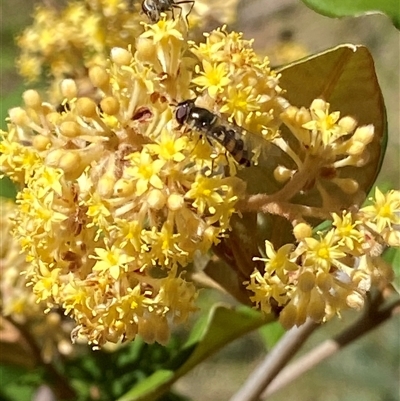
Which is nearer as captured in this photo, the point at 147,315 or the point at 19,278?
the point at 147,315

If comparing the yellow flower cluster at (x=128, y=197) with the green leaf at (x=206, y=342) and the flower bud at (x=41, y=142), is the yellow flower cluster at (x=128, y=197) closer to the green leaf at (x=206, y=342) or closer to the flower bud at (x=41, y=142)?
the flower bud at (x=41, y=142)

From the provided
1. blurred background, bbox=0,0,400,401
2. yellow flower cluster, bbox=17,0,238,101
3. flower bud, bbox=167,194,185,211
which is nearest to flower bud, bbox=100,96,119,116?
flower bud, bbox=167,194,185,211

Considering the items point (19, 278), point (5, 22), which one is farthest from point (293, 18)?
point (19, 278)

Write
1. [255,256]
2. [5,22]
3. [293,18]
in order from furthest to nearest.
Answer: [293,18] → [5,22] → [255,256]

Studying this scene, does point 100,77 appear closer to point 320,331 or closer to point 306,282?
point 306,282

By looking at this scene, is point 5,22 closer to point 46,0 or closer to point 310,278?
point 46,0
